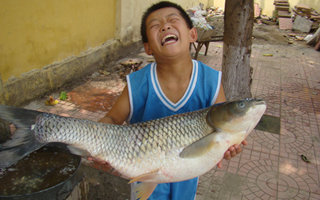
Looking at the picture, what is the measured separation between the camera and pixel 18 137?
4.88ft

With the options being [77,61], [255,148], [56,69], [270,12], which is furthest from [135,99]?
[270,12]

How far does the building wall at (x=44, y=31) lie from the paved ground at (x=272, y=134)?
760 mm

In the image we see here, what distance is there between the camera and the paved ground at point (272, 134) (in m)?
3.30

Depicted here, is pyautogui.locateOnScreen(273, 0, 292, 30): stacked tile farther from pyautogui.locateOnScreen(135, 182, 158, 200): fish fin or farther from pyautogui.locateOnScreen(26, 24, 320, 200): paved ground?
pyautogui.locateOnScreen(135, 182, 158, 200): fish fin

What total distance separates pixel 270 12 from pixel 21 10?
43.2 ft

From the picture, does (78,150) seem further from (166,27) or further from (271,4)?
(271,4)

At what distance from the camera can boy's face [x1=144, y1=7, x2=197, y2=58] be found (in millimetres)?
1766

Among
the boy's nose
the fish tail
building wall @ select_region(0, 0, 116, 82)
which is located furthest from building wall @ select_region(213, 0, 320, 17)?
the fish tail

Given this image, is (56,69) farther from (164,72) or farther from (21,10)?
(164,72)

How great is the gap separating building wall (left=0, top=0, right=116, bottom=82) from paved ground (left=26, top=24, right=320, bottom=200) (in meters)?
0.76

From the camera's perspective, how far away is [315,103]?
5590 mm

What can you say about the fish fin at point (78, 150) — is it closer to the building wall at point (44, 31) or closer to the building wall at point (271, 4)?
the building wall at point (44, 31)

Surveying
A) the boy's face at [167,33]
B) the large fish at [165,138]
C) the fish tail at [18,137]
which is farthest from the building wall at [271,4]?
the fish tail at [18,137]

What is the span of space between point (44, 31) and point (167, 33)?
13.0 feet
